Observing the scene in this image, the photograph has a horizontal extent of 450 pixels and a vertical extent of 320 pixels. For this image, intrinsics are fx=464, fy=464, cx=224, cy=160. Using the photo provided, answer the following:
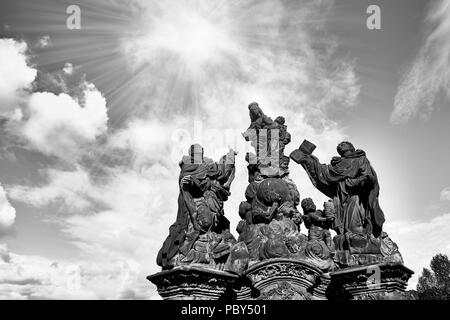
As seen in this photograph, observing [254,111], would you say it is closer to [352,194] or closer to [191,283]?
[352,194]

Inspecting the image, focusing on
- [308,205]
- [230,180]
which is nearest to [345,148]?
[308,205]

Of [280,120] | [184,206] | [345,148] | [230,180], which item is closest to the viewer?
[184,206]

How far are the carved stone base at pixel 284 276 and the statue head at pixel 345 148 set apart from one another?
3.45m

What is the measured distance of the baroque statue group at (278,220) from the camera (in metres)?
11.2

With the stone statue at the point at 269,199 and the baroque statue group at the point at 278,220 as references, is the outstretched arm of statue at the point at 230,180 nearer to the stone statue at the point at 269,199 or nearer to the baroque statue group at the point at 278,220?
the baroque statue group at the point at 278,220

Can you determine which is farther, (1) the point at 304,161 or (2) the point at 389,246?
(1) the point at 304,161

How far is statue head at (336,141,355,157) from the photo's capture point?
12719 mm

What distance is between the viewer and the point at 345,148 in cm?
1274

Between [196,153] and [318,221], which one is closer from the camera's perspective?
[318,221]

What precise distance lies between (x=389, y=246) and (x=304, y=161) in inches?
130

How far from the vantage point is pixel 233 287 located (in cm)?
1137

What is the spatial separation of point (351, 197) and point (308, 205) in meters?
1.15
